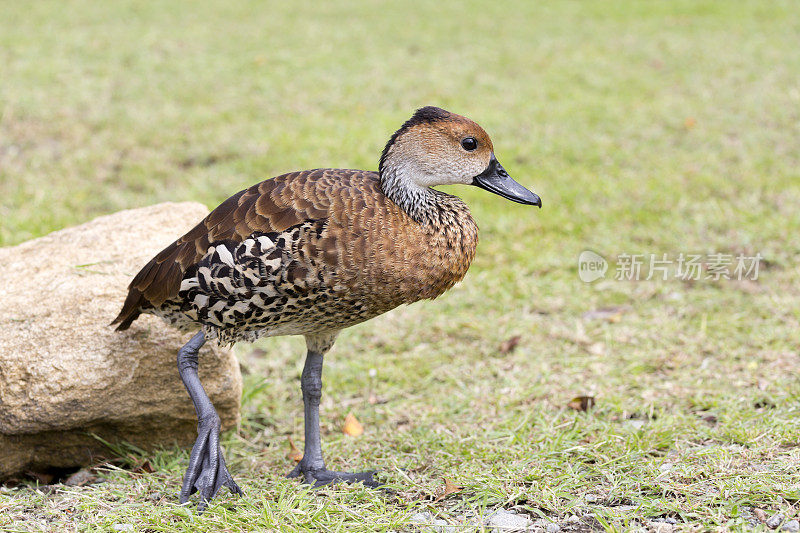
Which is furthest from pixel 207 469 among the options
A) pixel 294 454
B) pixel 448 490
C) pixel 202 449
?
pixel 448 490

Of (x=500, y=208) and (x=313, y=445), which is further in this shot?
(x=500, y=208)

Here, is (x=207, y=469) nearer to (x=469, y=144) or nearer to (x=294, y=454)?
(x=294, y=454)

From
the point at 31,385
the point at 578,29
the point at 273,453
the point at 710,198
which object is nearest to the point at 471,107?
the point at 710,198

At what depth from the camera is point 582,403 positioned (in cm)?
438

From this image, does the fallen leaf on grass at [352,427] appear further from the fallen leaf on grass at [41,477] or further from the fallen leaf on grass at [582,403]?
the fallen leaf on grass at [41,477]

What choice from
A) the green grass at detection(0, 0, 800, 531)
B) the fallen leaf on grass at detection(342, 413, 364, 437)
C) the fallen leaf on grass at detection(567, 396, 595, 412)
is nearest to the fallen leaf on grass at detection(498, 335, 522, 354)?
the green grass at detection(0, 0, 800, 531)

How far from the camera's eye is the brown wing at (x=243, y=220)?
337 centimetres

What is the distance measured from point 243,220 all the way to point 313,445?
1.13 metres

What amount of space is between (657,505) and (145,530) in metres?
1.97

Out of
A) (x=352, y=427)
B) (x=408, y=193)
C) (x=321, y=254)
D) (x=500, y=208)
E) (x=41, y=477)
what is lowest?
(x=41, y=477)

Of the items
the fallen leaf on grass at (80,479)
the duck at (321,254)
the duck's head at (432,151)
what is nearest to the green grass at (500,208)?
the fallen leaf on grass at (80,479)

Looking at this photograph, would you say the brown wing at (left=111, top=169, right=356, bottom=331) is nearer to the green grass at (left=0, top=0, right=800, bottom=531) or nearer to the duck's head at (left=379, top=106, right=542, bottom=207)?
the duck's head at (left=379, top=106, right=542, bottom=207)

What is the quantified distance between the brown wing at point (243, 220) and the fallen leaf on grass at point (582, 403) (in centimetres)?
175

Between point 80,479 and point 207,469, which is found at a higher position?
point 207,469
